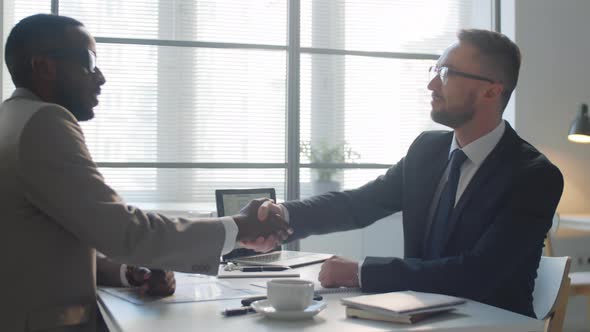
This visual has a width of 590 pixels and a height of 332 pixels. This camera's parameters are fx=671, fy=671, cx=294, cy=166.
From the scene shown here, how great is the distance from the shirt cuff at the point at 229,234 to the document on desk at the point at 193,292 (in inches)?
4.6

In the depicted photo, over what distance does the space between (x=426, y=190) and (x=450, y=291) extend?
0.61 metres

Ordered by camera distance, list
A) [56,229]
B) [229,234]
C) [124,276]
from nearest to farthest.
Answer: [56,229] → [229,234] → [124,276]

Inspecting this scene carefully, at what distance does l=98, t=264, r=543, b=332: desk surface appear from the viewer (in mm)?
1409

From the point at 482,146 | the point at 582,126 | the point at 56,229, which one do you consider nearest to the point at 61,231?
the point at 56,229

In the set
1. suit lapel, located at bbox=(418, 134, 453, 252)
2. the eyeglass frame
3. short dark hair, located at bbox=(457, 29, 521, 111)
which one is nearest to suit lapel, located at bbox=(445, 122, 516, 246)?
suit lapel, located at bbox=(418, 134, 453, 252)

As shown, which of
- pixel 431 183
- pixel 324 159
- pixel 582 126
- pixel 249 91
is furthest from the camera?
pixel 324 159

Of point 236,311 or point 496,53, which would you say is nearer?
point 236,311

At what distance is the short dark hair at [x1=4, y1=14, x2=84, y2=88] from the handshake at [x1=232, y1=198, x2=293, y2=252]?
2.38 feet

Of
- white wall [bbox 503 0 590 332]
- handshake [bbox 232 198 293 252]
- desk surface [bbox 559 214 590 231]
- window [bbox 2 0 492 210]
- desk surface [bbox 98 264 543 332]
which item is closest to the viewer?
desk surface [bbox 98 264 543 332]

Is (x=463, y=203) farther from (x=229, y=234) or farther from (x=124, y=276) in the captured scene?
(x=124, y=276)

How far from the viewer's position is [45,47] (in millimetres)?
1910

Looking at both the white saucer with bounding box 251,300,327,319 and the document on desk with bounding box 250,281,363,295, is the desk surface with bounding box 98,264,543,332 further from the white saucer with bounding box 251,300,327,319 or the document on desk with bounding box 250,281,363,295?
the document on desk with bounding box 250,281,363,295

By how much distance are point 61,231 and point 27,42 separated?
1.94 feet

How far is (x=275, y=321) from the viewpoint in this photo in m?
1.48
